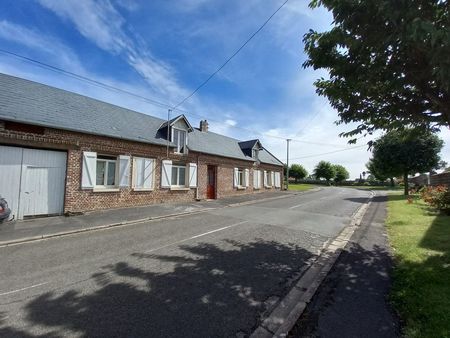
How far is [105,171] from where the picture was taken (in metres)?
13.0

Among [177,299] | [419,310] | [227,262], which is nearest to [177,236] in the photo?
[227,262]

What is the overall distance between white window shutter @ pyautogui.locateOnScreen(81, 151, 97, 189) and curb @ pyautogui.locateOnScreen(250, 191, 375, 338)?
1046 centimetres

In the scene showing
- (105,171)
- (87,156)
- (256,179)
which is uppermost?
(87,156)

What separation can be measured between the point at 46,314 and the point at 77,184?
9.29 metres

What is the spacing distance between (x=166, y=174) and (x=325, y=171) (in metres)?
59.2

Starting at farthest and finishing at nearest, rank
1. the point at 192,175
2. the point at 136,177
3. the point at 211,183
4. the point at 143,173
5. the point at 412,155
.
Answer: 1. the point at 412,155
2. the point at 211,183
3. the point at 192,175
4. the point at 143,173
5. the point at 136,177

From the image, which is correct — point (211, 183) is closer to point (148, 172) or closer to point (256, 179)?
point (148, 172)

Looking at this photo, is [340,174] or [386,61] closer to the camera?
[386,61]

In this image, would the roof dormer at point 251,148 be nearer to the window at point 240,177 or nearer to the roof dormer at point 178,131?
the window at point 240,177

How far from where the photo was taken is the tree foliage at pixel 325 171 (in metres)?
66.4

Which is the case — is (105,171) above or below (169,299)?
above

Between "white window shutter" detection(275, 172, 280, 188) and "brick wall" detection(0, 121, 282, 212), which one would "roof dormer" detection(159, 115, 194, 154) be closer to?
"brick wall" detection(0, 121, 282, 212)

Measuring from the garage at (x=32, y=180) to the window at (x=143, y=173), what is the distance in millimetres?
3492

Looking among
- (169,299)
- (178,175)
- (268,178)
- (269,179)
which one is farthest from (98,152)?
(269,179)
